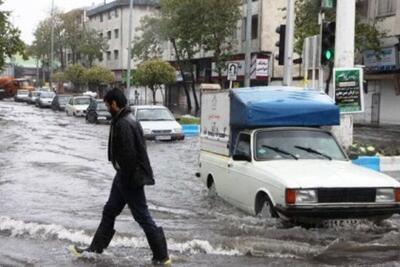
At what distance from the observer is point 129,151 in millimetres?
7246

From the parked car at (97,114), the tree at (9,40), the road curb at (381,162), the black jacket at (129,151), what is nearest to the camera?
the black jacket at (129,151)

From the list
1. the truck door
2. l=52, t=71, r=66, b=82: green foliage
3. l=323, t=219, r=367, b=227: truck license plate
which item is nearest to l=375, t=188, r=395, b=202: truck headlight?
l=323, t=219, r=367, b=227: truck license plate

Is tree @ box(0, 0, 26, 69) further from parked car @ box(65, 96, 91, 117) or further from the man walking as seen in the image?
the man walking

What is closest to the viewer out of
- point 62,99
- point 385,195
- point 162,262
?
point 162,262

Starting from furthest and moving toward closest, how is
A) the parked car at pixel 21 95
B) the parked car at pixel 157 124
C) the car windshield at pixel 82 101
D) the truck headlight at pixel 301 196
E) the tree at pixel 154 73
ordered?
1. the parked car at pixel 21 95
2. the tree at pixel 154 73
3. the car windshield at pixel 82 101
4. the parked car at pixel 157 124
5. the truck headlight at pixel 301 196

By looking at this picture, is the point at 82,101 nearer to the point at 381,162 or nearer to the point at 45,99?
the point at 45,99

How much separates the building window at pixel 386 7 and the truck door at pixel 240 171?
27.7m

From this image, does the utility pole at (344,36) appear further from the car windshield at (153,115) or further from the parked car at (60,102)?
the parked car at (60,102)

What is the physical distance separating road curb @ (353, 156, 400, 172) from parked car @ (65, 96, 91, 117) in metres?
34.7

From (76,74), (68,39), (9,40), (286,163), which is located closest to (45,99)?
(76,74)

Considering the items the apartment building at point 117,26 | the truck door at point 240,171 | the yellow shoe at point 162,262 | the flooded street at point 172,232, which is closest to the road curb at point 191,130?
the flooded street at point 172,232

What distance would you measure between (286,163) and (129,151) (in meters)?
3.19

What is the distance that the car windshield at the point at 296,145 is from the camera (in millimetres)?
10250

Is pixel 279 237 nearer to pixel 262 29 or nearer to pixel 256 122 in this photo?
pixel 256 122
